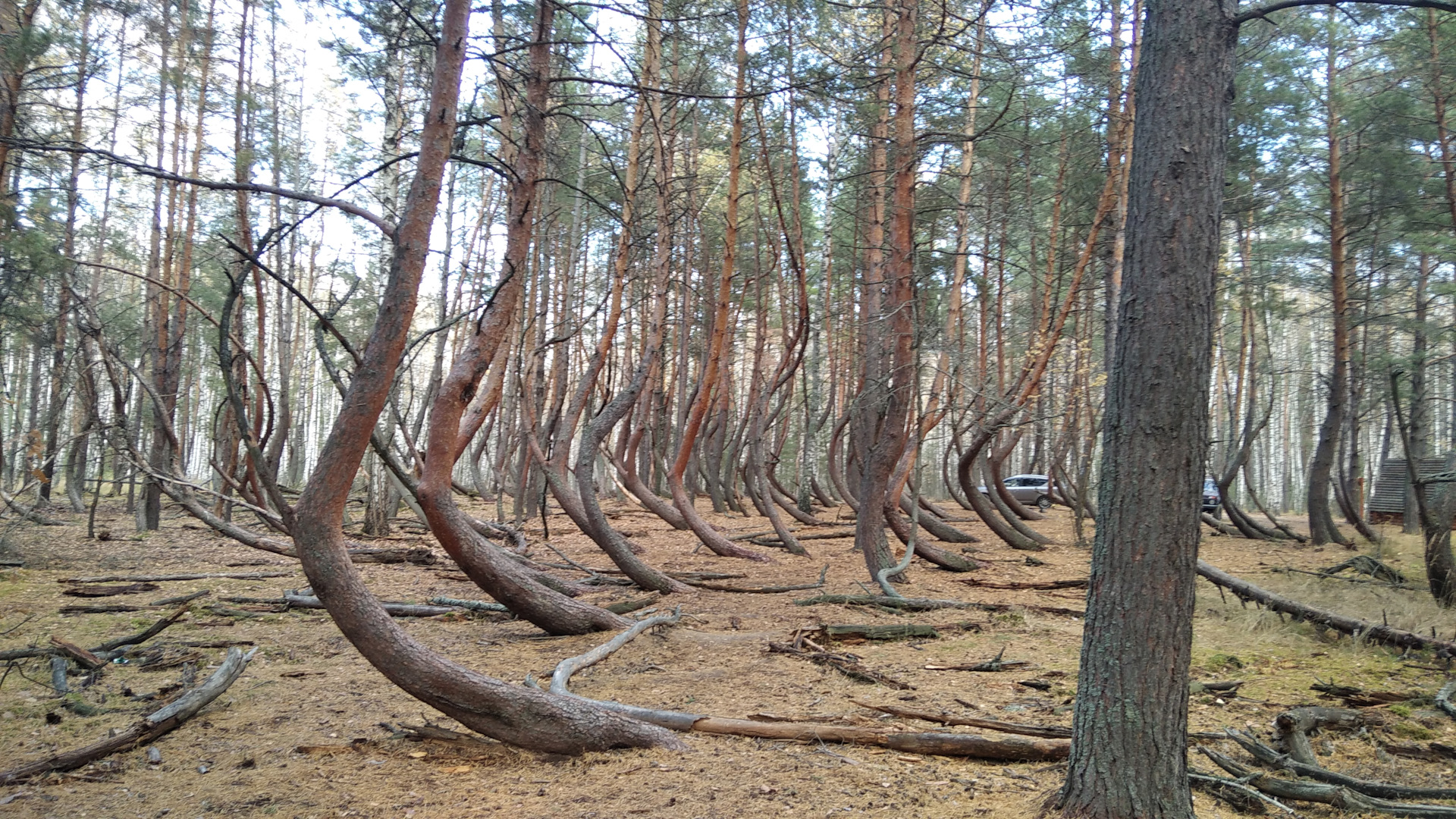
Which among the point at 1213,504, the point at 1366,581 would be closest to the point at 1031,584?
the point at 1366,581

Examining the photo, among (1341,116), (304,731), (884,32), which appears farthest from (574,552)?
(1341,116)

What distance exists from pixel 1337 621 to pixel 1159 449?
17.4ft

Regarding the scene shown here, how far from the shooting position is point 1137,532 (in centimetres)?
289

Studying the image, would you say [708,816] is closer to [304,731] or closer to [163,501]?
[304,731]

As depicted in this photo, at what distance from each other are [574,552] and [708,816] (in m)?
8.59

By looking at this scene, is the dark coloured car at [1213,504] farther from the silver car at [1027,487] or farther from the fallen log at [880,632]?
the fallen log at [880,632]

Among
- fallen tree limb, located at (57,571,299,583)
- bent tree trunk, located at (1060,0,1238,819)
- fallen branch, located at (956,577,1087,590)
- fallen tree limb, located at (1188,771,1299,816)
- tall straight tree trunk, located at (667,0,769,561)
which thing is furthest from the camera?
tall straight tree trunk, located at (667,0,769,561)

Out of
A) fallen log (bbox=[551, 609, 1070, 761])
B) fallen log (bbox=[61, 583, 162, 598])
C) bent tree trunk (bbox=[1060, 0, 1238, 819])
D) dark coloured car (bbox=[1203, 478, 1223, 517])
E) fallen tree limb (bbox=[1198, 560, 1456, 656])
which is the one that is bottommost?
fallen log (bbox=[61, 583, 162, 598])

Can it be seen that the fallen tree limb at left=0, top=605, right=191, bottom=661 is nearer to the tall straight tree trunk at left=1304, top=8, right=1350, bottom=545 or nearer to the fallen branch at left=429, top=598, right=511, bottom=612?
the fallen branch at left=429, top=598, right=511, bottom=612

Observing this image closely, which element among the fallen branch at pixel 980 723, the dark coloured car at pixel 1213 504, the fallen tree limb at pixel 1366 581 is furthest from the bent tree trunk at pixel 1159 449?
the dark coloured car at pixel 1213 504

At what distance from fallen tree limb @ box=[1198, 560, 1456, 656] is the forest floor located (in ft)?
0.47

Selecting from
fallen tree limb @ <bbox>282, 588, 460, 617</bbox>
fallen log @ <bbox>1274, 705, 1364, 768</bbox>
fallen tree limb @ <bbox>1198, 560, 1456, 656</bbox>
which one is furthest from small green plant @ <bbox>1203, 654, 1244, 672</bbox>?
fallen tree limb @ <bbox>282, 588, 460, 617</bbox>

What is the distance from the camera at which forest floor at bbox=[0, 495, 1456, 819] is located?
130 inches

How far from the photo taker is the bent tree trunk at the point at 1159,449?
2.86m
